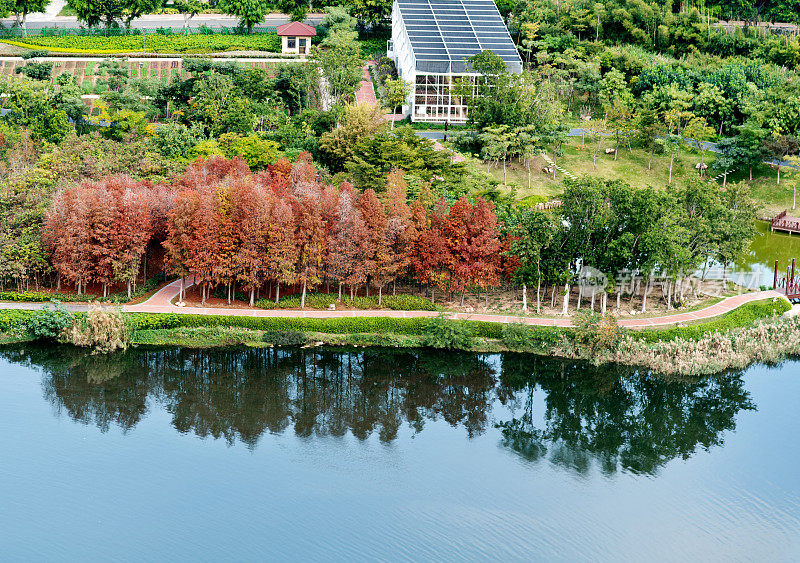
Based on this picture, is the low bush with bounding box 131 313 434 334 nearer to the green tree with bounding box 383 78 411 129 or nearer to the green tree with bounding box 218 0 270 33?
the green tree with bounding box 383 78 411 129

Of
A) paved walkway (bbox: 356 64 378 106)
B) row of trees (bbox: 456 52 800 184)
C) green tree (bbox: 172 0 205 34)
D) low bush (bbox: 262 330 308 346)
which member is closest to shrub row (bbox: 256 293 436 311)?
low bush (bbox: 262 330 308 346)

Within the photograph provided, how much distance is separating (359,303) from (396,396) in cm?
728

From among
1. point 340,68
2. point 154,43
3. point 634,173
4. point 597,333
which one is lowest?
point 597,333

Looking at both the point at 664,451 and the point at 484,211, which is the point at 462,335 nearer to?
the point at 484,211

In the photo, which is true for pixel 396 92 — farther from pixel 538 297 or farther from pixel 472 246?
pixel 538 297

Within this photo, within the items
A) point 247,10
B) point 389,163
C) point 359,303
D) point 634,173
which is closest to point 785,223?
point 634,173

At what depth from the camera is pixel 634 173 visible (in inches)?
2480

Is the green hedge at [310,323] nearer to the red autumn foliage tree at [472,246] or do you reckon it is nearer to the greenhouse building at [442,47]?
the red autumn foliage tree at [472,246]

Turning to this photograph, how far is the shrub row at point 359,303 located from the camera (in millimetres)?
46500

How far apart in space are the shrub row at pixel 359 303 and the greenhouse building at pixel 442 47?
24.0 metres

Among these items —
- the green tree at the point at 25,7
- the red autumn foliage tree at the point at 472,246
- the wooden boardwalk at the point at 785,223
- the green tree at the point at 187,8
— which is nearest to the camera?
the red autumn foliage tree at the point at 472,246

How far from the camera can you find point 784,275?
166ft

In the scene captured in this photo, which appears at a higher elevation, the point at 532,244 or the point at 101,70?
the point at 101,70

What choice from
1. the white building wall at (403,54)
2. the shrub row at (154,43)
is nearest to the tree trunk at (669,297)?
the white building wall at (403,54)
